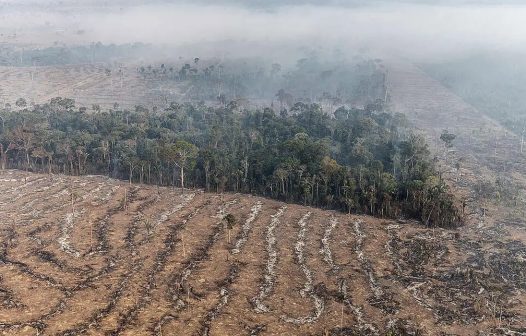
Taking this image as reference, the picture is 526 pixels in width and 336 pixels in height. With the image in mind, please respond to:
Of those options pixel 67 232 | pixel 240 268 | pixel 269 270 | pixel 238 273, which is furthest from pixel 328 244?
pixel 67 232

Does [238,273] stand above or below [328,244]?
above

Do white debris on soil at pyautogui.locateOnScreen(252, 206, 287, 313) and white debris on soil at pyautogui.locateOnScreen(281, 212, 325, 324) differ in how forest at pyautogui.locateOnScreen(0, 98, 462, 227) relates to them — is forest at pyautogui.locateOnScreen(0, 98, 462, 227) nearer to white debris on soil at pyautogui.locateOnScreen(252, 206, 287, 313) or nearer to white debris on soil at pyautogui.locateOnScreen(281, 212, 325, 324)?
white debris on soil at pyautogui.locateOnScreen(252, 206, 287, 313)

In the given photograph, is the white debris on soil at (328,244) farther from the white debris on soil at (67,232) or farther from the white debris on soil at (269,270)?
the white debris on soil at (67,232)

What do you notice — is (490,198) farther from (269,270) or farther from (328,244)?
(269,270)

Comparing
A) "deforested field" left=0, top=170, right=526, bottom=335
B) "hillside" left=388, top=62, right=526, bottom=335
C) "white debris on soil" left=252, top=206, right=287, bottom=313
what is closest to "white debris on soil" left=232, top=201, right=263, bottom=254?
"deforested field" left=0, top=170, right=526, bottom=335

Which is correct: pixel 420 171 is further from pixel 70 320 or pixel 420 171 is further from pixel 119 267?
pixel 70 320

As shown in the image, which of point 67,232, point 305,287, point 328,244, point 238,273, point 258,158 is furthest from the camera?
point 258,158

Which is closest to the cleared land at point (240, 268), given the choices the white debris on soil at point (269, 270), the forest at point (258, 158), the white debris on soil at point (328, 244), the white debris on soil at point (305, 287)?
the white debris on soil at point (305, 287)

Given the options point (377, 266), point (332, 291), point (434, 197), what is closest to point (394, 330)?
point (332, 291)
